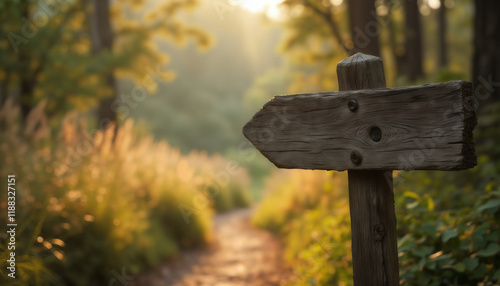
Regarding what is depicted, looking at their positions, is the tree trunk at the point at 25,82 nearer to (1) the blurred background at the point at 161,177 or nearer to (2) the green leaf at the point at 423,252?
(1) the blurred background at the point at 161,177

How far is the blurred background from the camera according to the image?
276 cm

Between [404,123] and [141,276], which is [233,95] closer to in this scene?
[141,276]

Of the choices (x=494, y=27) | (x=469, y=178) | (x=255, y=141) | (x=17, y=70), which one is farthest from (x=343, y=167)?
(x=17, y=70)

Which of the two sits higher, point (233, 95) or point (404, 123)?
point (233, 95)

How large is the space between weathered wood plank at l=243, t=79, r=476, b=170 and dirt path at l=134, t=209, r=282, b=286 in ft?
10.3

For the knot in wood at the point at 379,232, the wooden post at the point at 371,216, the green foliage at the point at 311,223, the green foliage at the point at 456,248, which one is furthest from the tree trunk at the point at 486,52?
the knot in wood at the point at 379,232

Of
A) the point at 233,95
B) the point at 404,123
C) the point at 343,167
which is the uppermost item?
the point at 233,95

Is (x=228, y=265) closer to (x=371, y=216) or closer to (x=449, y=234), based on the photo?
(x=449, y=234)

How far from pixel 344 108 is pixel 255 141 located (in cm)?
52

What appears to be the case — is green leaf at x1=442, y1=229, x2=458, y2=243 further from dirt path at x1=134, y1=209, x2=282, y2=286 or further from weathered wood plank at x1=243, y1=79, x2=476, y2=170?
dirt path at x1=134, y1=209, x2=282, y2=286

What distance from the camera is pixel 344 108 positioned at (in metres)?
1.93

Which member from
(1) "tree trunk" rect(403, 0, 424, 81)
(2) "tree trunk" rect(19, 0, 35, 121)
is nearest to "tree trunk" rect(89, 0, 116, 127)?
(2) "tree trunk" rect(19, 0, 35, 121)

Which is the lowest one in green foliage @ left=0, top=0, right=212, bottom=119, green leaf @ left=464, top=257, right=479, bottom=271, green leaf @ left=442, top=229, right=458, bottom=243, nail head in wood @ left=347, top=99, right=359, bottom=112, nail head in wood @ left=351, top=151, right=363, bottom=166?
green leaf @ left=464, top=257, right=479, bottom=271

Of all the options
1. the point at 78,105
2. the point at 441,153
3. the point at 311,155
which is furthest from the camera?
the point at 78,105
